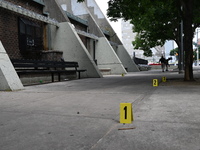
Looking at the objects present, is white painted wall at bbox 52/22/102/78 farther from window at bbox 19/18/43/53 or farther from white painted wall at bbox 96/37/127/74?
white painted wall at bbox 96/37/127/74

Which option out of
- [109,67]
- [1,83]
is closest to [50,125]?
[1,83]

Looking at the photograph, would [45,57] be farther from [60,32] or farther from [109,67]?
[109,67]

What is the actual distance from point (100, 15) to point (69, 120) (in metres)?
25.2

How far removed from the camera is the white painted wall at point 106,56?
2088cm

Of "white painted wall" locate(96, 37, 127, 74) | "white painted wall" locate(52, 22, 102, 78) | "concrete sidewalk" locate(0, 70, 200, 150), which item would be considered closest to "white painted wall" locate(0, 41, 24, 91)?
"concrete sidewalk" locate(0, 70, 200, 150)

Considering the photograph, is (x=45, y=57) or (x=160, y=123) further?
(x=45, y=57)

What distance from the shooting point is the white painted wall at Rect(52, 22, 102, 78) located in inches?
547

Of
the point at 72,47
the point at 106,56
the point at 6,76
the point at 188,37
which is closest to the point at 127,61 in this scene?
the point at 106,56

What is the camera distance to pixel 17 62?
9.05 m

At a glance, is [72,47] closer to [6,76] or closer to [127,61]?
[6,76]

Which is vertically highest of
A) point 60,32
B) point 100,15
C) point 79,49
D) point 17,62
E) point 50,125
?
point 100,15

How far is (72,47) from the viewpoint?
46.4ft

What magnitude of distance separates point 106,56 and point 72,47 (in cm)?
783

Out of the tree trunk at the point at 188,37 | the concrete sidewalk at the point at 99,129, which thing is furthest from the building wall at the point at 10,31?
the tree trunk at the point at 188,37
